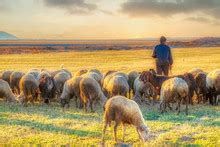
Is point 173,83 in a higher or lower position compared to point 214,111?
higher

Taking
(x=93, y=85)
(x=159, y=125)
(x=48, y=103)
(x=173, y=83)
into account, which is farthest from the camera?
(x=48, y=103)

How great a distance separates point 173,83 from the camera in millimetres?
16188

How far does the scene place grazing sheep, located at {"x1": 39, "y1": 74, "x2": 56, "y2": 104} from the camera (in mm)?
20453

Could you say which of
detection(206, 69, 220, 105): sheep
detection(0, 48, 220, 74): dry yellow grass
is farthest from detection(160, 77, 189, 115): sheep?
detection(0, 48, 220, 74): dry yellow grass

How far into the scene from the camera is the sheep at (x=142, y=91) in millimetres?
19267

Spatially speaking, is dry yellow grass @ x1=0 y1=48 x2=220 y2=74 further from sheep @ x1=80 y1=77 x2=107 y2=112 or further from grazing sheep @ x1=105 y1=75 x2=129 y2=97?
sheep @ x1=80 y1=77 x2=107 y2=112

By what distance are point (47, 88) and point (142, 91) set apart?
14.2 feet

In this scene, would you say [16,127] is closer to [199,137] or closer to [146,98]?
[199,137]

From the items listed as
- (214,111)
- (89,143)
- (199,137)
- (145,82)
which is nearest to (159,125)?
(199,137)

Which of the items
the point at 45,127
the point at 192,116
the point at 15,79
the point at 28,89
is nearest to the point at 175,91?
the point at 192,116

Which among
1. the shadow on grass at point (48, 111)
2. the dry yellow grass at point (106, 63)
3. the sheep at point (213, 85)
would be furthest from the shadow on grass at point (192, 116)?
the dry yellow grass at point (106, 63)

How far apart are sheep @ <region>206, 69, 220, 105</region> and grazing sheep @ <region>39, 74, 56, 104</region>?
275 inches

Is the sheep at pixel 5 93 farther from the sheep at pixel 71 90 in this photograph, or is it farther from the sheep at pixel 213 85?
the sheep at pixel 213 85

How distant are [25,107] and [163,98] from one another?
19.6 feet
